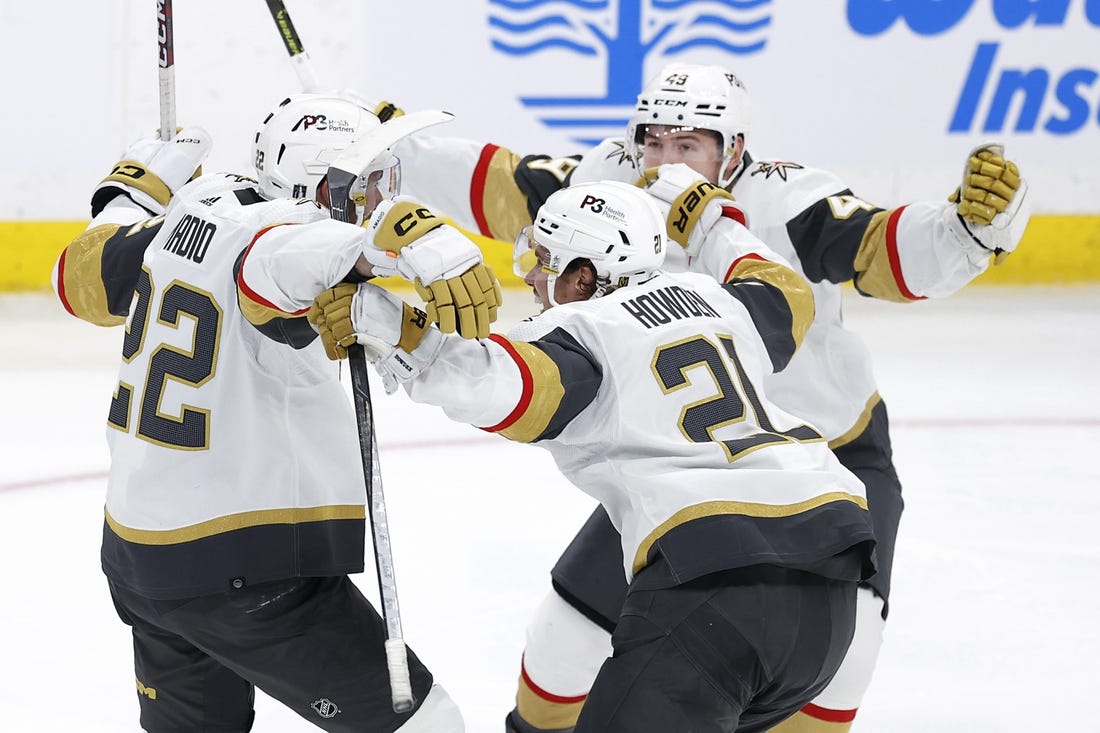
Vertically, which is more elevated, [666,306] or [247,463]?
[666,306]

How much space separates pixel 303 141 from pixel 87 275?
45 cm

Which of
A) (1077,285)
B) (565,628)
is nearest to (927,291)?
(565,628)

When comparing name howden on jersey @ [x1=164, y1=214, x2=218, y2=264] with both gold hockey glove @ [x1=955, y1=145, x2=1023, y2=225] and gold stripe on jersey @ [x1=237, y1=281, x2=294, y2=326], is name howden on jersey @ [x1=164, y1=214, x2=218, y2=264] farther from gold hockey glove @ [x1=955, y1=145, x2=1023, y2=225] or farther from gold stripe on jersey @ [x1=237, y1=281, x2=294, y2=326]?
gold hockey glove @ [x1=955, y1=145, x2=1023, y2=225]

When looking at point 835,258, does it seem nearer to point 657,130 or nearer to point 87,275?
point 657,130

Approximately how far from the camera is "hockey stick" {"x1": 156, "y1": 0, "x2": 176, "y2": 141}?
286 cm

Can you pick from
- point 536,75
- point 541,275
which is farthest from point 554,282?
point 536,75

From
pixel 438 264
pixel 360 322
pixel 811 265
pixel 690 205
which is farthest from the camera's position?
pixel 811 265

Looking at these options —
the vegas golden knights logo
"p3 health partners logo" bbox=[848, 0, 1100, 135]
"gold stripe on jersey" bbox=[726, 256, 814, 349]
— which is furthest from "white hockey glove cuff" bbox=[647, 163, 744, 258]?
"p3 health partners logo" bbox=[848, 0, 1100, 135]

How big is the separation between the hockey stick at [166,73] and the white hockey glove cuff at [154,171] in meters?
0.06

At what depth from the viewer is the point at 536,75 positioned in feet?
23.2

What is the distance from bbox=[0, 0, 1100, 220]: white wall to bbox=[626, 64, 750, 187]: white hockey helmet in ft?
12.6

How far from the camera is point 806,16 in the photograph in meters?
7.26

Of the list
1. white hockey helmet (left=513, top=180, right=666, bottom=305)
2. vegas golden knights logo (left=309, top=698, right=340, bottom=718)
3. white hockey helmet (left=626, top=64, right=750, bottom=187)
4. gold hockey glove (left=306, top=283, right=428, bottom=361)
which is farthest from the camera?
white hockey helmet (left=626, top=64, right=750, bottom=187)

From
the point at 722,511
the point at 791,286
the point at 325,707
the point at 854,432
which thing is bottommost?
the point at 325,707
